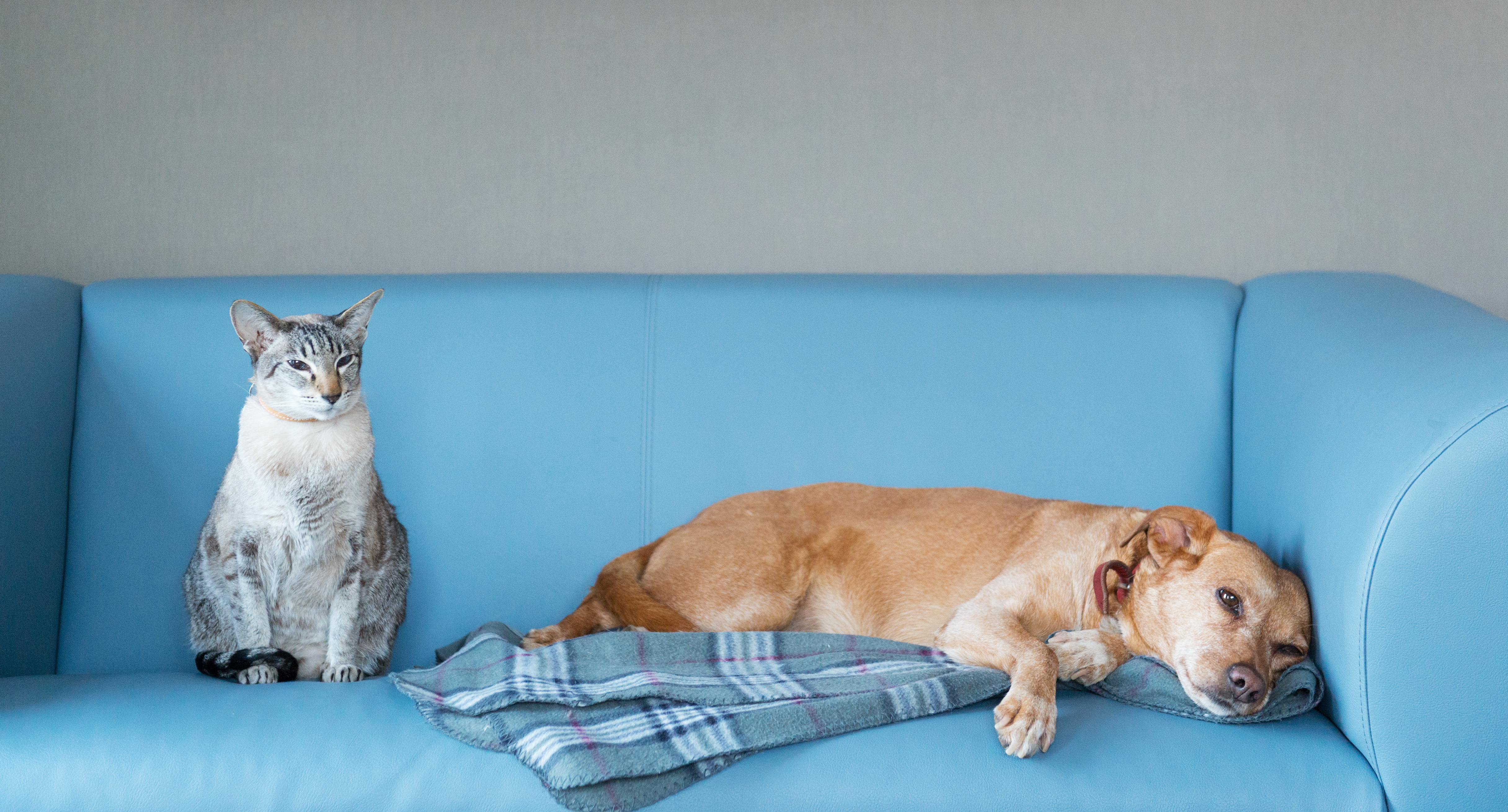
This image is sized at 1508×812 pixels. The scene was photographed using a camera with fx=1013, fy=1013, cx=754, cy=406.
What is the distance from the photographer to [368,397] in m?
2.12

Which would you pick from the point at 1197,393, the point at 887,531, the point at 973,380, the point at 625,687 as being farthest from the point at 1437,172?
the point at 625,687

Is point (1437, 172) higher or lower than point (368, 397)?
higher

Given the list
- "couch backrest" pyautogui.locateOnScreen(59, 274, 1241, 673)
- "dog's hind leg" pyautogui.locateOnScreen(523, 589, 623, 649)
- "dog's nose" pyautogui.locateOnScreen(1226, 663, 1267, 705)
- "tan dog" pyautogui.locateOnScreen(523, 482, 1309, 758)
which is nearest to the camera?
"dog's nose" pyautogui.locateOnScreen(1226, 663, 1267, 705)

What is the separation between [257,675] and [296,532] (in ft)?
0.85

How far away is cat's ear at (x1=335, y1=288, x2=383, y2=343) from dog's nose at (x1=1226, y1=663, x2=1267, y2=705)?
1.71m

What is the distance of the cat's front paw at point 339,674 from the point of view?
1872 mm

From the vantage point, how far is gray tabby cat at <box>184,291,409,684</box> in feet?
6.14

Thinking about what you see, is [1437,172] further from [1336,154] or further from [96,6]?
[96,6]

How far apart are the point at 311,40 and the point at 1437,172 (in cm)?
284

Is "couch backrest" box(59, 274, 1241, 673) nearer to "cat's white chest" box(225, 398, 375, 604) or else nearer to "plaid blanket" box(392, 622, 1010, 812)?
"cat's white chest" box(225, 398, 375, 604)

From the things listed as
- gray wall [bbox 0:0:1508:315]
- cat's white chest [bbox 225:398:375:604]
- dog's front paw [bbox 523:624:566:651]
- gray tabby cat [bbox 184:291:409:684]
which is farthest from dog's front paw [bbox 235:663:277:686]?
gray wall [bbox 0:0:1508:315]

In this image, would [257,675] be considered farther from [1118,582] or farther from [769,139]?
[769,139]

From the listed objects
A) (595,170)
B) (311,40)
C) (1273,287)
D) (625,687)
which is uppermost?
(311,40)

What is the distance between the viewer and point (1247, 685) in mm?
1497
